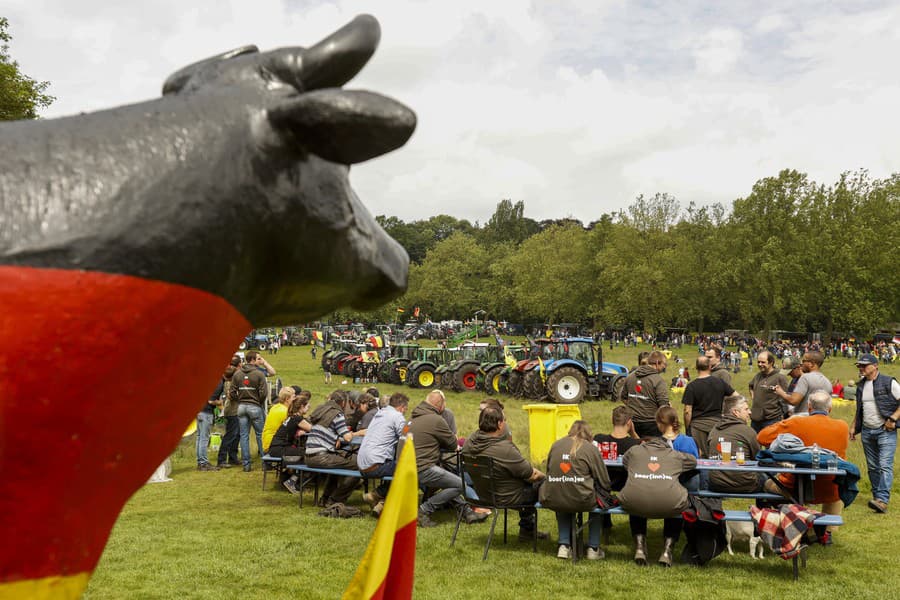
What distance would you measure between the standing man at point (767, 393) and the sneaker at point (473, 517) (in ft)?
12.2

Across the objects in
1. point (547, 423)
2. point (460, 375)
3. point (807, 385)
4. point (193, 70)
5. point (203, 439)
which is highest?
point (193, 70)

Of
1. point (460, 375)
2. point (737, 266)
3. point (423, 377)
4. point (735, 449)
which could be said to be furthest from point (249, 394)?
point (737, 266)

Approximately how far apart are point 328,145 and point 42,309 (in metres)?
0.43

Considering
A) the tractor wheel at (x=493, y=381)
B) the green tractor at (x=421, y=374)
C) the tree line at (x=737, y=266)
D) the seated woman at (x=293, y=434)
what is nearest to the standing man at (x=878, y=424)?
the seated woman at (x=293, y=434)

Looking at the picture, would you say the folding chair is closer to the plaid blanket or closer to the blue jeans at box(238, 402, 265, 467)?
the plaid blanket

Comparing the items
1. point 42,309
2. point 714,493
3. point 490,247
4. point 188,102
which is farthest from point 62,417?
point 490,247

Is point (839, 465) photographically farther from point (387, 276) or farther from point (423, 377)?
point (423, 377)

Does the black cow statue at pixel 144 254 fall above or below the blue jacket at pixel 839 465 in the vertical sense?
above

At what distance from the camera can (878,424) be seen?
7.90 metres

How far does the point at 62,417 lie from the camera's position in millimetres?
852

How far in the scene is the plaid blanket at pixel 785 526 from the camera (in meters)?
5.79

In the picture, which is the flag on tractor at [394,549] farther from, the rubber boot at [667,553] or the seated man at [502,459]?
the rubber boot at [667,553]

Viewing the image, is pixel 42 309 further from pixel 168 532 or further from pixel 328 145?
pixel 168 532

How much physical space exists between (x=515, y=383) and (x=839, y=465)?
12057 mm
